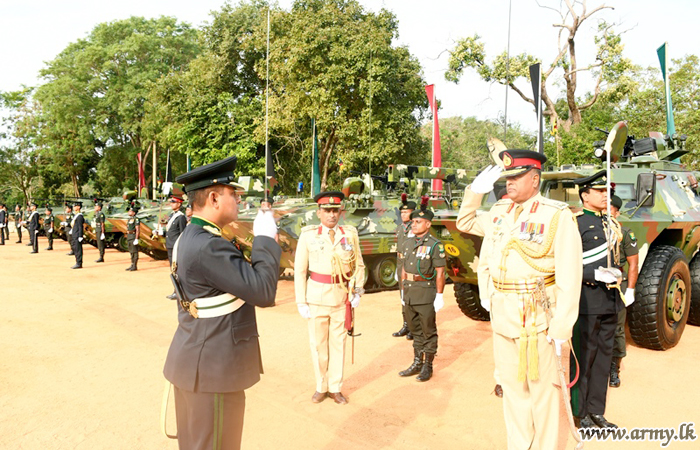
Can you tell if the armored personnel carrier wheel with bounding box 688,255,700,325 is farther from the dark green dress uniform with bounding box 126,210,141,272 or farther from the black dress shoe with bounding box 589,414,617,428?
the dark green dress uniform with bounding box 126,210,141,272

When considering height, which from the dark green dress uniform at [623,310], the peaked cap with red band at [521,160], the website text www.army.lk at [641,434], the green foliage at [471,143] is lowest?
the website text www.army.lk at [641,434]

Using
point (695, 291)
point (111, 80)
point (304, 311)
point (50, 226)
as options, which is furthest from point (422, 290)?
point (111, 80)

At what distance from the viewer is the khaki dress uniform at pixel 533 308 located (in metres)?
2.97

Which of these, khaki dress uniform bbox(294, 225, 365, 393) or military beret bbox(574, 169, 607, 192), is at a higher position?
military beret bbox(574, 169, 607, 192)

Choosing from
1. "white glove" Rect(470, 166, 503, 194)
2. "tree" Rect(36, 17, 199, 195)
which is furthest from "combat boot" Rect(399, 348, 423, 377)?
"tree" Rect(36, 17, 199, 195)

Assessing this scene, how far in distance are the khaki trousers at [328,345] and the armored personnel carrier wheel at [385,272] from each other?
5708mm

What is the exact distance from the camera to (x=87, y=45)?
33531mm

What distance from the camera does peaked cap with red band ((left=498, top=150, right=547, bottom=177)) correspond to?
3.15 meters

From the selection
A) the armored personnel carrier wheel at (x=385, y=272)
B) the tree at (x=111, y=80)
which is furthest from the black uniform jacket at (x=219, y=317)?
the tree at (x=111, y=80)

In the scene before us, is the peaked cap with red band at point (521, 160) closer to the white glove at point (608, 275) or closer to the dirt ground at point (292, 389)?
the white glove at point (608, 275)

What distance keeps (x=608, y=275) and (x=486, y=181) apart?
111 cm

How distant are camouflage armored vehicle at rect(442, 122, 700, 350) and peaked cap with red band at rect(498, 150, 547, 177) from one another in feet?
5.66

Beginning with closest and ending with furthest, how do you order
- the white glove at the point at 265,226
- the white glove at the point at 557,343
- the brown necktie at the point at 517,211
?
the white glove at the point at 265,226 → the white glove at the point at 557,343 → the brown necktie at the point at 517,211

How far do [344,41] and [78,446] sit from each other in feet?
52.6
